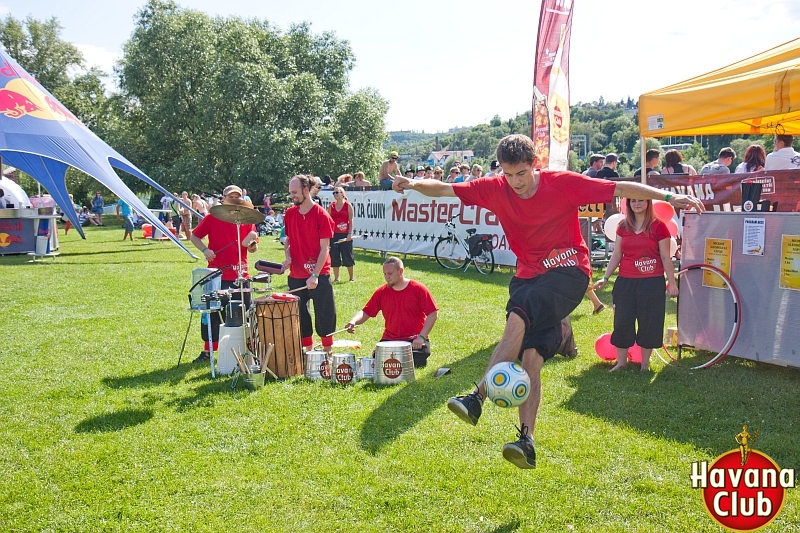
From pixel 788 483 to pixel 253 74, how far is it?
1655 inches

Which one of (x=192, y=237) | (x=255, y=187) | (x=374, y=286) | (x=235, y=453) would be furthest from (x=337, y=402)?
(x=255, y=187)

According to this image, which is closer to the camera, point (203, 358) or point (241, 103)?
point (203, 358)

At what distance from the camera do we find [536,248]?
4.50 meters

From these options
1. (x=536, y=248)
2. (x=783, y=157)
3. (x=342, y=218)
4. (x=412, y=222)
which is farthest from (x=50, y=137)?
(x=783, y=157)

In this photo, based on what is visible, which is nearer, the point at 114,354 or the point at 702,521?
the point at 702,521

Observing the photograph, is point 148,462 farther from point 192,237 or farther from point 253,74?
point 253,74

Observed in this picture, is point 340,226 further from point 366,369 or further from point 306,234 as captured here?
point 366,369

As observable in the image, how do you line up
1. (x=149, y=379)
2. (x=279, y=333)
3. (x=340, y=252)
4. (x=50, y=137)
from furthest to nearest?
1. (x=50, y=137)
2. (x=340, y=252)
3. (x=149, y=379)
4. (x=279, y=333)

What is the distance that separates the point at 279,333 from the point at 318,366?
0.53 m

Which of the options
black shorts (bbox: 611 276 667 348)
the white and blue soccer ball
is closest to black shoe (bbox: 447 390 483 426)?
the white and blue soccer ball

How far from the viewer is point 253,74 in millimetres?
42531

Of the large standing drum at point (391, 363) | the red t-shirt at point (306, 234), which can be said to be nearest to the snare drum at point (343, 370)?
the large standing drum at point (391, 363)

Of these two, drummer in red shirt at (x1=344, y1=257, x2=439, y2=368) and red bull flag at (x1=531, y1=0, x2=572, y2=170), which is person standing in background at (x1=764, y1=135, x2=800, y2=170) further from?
drummer in red shirt at (x1=344, y1=257, x2=439, y2=368)

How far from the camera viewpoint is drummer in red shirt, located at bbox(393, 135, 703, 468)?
4211 millimetres
